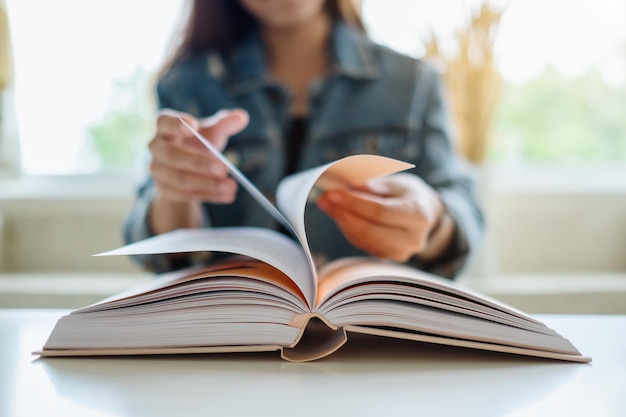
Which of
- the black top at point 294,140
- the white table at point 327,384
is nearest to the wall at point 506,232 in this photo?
the black top at point 294,140

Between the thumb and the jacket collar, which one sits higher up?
the jacket collar

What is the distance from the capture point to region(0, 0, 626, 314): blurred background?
1700 mm

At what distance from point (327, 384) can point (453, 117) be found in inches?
51.6

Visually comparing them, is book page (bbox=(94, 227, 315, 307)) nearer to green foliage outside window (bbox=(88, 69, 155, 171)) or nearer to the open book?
the open book

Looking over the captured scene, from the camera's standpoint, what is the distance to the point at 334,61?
1.19 meters

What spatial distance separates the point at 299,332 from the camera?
418mm

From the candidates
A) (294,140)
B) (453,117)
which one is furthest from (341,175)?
(453,117)

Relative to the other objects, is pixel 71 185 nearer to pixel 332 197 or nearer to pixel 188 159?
pixel 188 159

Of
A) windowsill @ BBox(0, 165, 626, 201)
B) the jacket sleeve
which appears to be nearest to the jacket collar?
the jacket sleeve

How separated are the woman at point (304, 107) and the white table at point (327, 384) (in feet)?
1.50

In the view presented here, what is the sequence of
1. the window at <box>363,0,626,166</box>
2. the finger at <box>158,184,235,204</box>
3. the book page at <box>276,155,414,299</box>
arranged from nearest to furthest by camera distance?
1. the book page at <box>276,155,414,299</box>
2. the finger at <box>158,184,235,204</box>
3. the window at <box>363,0,626,166</box>

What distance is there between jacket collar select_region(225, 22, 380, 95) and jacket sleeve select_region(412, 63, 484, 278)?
112mm

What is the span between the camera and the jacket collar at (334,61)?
1.18m

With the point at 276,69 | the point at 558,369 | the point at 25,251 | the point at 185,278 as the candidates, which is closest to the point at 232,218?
the point at 276,69
